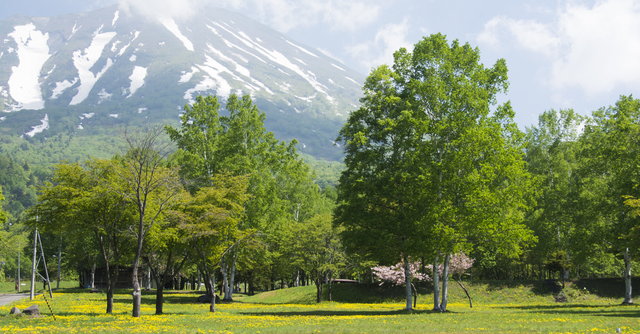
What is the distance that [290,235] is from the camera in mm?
41688

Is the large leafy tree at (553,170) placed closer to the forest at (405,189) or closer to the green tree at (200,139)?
the forest at (405,189)

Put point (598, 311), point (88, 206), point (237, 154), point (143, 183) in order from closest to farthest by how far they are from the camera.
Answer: point (88, 206) → point (143, 183) → point (598, 311) → point (237, 154)

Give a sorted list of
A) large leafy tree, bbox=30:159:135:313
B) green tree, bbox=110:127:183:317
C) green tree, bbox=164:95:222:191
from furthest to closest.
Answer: green tree, bbox=164:95:222:191, large leafy tree, bbox=30:159:135:313, green tree, bbox=110:127:183:317

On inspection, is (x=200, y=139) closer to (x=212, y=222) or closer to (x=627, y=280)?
(x=212, y=222)

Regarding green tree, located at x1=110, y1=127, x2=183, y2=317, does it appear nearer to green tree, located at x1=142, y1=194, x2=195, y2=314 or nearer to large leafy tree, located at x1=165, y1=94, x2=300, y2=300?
green tree, located at x1=142, y1=194, x2=195, y2=314

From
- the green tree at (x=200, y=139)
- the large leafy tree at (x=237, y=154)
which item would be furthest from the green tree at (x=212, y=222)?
the green tree at (x=200, y=139)

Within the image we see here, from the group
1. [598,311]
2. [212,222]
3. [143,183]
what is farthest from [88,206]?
[598,311]

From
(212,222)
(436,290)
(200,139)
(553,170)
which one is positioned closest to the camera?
(436,290)

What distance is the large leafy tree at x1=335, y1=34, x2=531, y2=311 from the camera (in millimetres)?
22391

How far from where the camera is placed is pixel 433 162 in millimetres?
23516

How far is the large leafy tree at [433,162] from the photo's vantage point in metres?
22.4

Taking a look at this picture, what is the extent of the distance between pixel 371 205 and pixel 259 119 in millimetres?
18724

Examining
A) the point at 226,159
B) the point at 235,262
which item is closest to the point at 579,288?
the point at 235,262

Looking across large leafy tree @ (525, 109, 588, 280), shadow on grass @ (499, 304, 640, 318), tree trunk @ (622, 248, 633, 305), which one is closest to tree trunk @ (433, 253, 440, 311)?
shadow on grass @ (499, 304, 640, 318)
